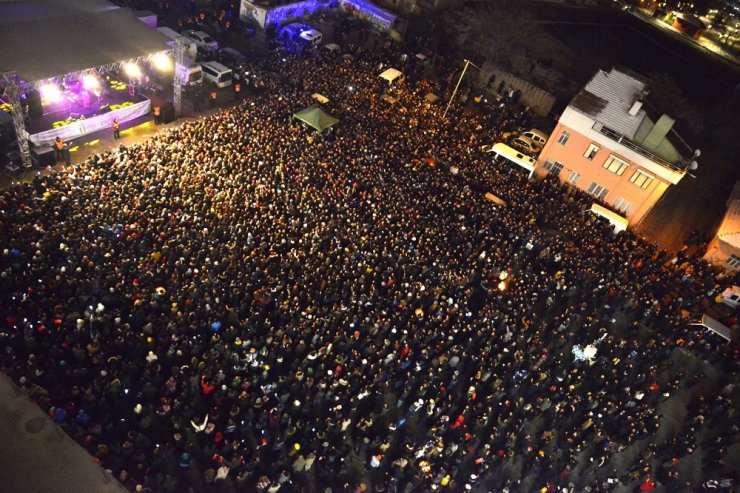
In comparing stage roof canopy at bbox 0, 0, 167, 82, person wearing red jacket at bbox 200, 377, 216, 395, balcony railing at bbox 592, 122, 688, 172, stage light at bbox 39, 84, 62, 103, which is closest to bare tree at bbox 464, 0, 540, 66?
balcony railing at bbox 592, 122, 688, 172

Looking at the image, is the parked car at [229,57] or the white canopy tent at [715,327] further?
the parked car at [229,57]

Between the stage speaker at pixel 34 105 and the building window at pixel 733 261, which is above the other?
the building window at pixel 733 261

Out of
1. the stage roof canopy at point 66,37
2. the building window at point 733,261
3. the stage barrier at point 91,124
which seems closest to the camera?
the stage roof canopy at point 66,37

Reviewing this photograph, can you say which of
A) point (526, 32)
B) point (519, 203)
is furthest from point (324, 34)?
point (519, 203)

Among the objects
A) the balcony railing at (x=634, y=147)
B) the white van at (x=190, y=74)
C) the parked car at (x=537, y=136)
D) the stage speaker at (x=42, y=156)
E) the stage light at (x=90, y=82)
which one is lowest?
the stage speaker at (x=42, y=156)

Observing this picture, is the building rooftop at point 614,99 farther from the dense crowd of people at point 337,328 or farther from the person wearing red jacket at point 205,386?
the person wearing red jacket at point 205,386

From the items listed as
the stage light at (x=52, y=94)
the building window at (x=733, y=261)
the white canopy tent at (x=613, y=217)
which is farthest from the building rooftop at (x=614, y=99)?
the stage light at (x=52, y=94)

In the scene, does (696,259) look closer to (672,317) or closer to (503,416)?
(672,317)
